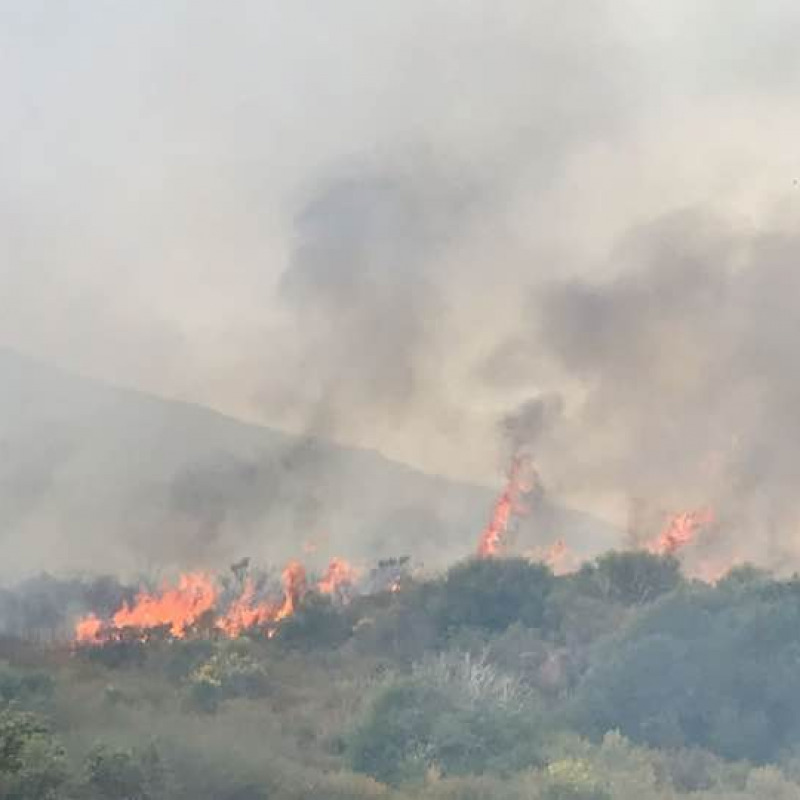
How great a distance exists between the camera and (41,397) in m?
83.9

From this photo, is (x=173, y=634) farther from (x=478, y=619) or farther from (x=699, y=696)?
(x=699, y=696)

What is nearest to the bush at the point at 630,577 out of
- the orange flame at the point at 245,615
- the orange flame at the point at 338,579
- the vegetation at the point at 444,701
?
the vegetation at the point at 444,701

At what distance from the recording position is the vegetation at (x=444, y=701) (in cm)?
2945

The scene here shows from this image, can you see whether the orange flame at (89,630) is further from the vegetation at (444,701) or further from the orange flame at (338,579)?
the orange flame at (338,579)

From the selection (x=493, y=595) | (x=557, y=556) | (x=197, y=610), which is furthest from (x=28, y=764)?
(x=557, y=556)

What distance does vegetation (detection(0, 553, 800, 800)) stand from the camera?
29453 mm

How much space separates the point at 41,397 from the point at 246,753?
58.2 meters

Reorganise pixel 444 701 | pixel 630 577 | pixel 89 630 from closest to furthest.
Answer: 1. pixel 444 701
2. pixel 89 630
3. pixel 630 577

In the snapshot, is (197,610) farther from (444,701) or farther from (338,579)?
(444,701)

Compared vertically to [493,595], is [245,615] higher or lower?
lower

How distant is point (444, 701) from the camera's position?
38.5 meters

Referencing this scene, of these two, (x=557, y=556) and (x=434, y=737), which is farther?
(x=557, y=556)

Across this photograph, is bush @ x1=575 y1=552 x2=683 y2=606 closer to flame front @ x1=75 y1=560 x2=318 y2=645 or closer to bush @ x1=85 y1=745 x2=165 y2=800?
flame front @ x1=75 y1=560 x2=318 y2=645

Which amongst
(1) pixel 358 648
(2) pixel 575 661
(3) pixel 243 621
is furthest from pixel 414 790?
(3) pixel 243 621
